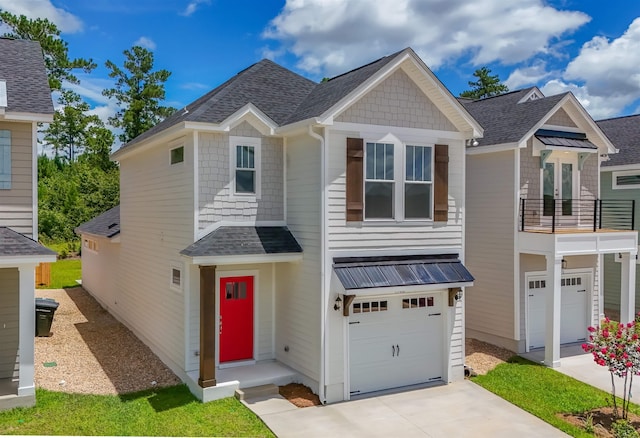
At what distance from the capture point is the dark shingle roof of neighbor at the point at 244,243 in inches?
400

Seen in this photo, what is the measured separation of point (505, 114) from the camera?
49.4ft

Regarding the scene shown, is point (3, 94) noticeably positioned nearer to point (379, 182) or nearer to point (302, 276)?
point (302, 276)

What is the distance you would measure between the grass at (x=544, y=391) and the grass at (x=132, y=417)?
17.7 ft

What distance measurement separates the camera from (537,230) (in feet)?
44.8

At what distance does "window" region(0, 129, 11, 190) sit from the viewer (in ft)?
32.0

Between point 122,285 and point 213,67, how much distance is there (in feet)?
32.0

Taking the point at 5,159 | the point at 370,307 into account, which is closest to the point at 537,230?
the point at 370,307

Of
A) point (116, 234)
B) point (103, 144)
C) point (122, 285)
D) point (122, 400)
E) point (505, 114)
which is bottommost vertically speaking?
point (122, 400)

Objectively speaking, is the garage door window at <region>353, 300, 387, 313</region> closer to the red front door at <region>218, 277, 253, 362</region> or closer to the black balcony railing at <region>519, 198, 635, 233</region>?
the red front door at <region>218, 277, 253, 362</region>

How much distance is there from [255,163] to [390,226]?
338 centimetres

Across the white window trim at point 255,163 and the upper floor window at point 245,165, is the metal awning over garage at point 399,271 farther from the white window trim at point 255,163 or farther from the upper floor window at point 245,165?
the upper floor window at point 245,165

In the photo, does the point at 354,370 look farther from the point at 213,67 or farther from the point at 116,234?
the point at 213,67

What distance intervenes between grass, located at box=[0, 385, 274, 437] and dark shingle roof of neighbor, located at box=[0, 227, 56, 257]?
2828 mm

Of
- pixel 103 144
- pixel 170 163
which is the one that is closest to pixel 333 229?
pixel 170 163
